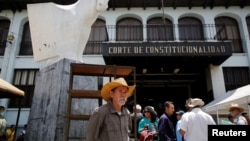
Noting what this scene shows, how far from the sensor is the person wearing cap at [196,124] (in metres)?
4.18

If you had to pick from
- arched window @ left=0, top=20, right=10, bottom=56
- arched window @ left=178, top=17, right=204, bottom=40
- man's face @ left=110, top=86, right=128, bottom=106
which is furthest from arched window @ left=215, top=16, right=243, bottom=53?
arched window @ left=0, top=20, right=10, bottom=56

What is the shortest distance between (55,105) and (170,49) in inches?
295

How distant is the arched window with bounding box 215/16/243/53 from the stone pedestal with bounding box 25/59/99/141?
34.9 ft

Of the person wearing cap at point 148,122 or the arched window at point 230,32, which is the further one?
the arched window at point 230,32

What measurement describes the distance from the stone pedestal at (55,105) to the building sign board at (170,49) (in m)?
6.04

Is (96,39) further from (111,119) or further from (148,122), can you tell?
(111,119)

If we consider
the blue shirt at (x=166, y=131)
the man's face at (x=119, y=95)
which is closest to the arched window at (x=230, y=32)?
the blue shirt at (x=166, y=131)

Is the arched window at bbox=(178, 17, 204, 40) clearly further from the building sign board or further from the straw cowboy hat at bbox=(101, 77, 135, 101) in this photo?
the straw cowboy hat at bbox=(101, 77, 135, 101)

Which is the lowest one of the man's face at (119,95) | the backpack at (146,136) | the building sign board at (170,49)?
the backpack at (146,136)

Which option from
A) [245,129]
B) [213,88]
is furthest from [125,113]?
[213,88]

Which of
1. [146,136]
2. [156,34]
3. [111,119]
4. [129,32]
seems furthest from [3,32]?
[111,119]

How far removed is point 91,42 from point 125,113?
1125cm

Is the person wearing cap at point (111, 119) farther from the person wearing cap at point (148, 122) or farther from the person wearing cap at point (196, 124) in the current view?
the person wearing cap at point (148, 122)

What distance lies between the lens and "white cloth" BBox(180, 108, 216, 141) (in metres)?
4.18
